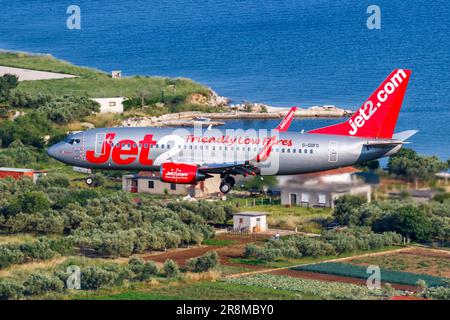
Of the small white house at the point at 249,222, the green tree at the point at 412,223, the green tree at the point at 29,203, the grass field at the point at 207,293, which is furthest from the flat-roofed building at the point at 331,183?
the green tree at the point at 29,203

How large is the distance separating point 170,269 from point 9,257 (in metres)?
12.9

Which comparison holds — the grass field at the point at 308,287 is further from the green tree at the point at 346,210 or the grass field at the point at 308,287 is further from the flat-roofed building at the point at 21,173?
the flat-roofed building at the point at 21,173

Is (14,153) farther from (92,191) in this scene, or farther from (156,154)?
(156,154)

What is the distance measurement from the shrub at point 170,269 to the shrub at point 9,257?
1167cm

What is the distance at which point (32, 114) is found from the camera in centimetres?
18775

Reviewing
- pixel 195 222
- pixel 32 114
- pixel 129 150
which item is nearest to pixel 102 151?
pixel 129 150

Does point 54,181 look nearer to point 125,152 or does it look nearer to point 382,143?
point 125,152

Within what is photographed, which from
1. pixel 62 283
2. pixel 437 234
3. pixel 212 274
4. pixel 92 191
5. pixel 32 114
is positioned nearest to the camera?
pixel 62 283

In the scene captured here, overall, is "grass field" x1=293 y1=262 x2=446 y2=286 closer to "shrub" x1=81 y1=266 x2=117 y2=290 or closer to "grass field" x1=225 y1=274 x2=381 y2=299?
"grass field" x1=225 y1=274 x2=381 y2=299

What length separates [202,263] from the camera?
11681 cm

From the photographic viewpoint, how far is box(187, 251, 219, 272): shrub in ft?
383

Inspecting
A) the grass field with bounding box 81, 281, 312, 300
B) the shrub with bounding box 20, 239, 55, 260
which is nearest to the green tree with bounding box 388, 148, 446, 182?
the grass field with bounding box 81, 281, 312, 300
